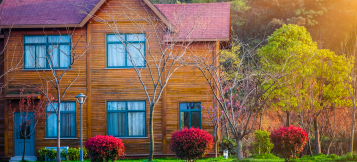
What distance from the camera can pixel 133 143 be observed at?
54.1ft

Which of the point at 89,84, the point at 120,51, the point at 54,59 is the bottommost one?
the point at 89,84

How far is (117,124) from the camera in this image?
55.0 ft

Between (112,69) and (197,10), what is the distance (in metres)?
5.35

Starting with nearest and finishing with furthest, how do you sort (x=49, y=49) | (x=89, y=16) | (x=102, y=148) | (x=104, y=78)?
1. (x=102, y=148)
2. (x=89, y=16)
3. (x=104, y=78)
4. (x=49, y=49)

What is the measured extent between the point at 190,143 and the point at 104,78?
249 inches

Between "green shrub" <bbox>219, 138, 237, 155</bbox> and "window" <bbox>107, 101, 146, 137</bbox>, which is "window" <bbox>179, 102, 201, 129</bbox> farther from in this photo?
"green shrub" <bbox>219, 138, 237, 155</bbox>

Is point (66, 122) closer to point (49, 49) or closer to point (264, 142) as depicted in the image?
point (49, 49)

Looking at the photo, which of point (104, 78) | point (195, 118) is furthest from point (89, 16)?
point (195, 118)

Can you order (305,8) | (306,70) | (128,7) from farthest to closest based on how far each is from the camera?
(305,8)
(306,70)
(128,7)

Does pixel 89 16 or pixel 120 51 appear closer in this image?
pixel 89 16

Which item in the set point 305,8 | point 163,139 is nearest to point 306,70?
point 163,139

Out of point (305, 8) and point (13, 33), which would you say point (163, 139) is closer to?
point (13, 33)

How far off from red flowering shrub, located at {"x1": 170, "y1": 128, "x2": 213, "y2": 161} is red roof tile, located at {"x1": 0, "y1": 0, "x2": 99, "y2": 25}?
25.9ft

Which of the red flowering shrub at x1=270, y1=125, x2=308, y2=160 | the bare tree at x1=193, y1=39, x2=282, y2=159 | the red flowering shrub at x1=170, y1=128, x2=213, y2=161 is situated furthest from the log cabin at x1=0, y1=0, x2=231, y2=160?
the red flowering shrub at x1=270, y1=125, x2=308, y2=160
